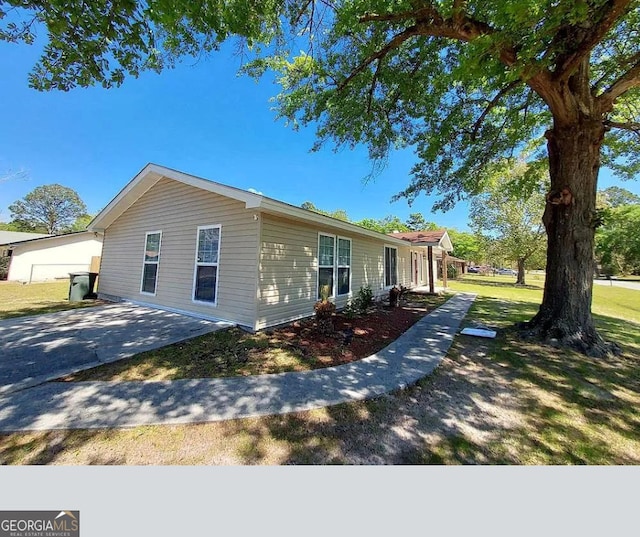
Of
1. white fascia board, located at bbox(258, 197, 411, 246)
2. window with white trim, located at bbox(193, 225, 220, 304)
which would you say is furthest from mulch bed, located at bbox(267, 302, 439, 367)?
white fascia board, located at bbox(258, 197, 411, 246)

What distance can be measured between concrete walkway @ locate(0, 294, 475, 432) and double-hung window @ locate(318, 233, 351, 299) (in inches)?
148

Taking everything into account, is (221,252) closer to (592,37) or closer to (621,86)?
(592,37)

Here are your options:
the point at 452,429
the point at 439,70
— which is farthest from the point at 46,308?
the point at 439,70

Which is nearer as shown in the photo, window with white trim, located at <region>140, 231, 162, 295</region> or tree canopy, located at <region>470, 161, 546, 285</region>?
window with white trim, located at <region>140, 231, 162, 295</region>

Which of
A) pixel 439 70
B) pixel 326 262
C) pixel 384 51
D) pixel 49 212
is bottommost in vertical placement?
pixel 326 262

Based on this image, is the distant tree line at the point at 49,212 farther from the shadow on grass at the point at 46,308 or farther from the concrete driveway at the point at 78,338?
the concrete driveway at the point at 78,338

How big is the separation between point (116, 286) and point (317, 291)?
7.38 meters

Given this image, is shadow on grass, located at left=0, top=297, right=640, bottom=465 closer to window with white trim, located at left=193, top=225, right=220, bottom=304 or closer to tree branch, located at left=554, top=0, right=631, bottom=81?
window with white trim, located at left=193, top=225, right=220, bottom=304

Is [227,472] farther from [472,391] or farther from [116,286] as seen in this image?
[116,286]

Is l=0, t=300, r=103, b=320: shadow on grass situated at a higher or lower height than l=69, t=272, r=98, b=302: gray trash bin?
lower

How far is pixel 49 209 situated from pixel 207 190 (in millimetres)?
52904

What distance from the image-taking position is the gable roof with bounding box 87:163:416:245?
543 cm

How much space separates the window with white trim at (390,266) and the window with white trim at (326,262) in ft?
15.4

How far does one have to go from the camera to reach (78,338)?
5.07 meters
